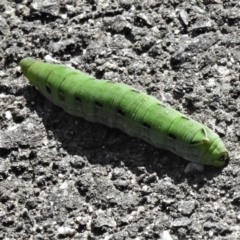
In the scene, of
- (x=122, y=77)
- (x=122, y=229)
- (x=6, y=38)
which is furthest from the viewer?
(x=6, y=38)

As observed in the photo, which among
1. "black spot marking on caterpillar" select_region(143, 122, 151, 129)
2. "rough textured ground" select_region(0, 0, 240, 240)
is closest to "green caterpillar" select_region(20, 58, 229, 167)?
"black spot marking on caterpillar" select_region(143, 122, 151, 129)

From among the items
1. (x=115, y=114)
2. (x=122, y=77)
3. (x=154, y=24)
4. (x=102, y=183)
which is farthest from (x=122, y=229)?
(x=154, y=24)

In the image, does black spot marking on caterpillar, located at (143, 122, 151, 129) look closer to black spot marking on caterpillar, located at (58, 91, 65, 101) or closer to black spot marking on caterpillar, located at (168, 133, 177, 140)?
black spot marking on caterpillar, located at (168, 133, 177, 140)

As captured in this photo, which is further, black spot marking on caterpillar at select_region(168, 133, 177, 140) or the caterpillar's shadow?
the caterpillar's shadow

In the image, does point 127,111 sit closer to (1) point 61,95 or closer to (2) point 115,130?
(2) point 115,130

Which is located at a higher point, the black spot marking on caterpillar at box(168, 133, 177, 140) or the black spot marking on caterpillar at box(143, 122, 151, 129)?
the black spot marking on caterpillar at box(168, 133, 177, 140)

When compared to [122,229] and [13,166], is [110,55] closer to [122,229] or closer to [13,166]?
[13,166]

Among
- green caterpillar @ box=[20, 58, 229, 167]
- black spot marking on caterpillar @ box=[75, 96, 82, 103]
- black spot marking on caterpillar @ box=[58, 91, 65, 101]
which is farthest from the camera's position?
black spot marking on caterpillar @ box=[58, 91, 65, 101]

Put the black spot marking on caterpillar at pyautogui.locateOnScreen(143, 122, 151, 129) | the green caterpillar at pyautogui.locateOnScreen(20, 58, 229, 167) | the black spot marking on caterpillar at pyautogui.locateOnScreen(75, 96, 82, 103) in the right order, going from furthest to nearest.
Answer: the black spot marking on caterpillar at pyautogui.locateOnScreen(75, 96, 82, 103) → the black spot marking on caterpillar at pyautogui.locateOnScreen(143, 122, 151, 129) → the green caterpillar at pyautogui.locateOnScreen(20, 58, 229, 167)
